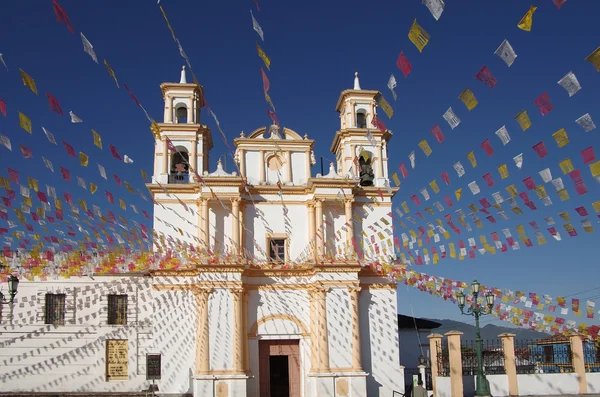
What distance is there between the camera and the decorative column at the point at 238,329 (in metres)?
24.6

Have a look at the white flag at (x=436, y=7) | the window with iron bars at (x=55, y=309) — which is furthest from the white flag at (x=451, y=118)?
the window with iron bars at (x=55, y=309)

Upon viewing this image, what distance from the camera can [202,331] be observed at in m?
24.8

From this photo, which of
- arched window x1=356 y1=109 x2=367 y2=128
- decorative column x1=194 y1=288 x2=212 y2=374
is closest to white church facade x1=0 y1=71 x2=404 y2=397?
decorative column x1=194 y1=288 x2=212 y2=374

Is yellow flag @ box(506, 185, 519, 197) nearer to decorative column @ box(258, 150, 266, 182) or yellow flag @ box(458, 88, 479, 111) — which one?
yellow flag @ box(458, 88, 479, 111)

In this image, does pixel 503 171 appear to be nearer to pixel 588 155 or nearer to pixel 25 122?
pixel 588 155

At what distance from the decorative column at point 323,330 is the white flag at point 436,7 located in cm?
1718

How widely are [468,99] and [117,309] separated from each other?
19371mm

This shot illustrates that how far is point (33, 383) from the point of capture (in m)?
25.6

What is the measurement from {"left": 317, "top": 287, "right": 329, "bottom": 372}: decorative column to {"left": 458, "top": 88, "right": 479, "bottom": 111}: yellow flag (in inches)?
567

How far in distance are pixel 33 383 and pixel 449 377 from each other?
16.5m

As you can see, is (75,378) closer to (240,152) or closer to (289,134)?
(240,152)

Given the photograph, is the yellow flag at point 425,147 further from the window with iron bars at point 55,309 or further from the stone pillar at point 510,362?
the window with iron bars at point 55,309

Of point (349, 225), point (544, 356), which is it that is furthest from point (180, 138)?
point (544, 356)

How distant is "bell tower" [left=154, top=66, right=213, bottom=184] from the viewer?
2730 centimetres
